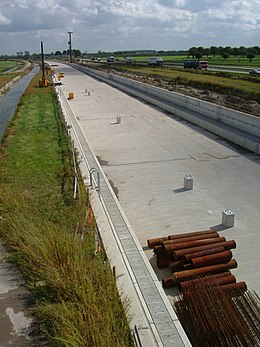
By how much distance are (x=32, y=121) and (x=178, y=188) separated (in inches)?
640

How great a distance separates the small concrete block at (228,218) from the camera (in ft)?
36.4

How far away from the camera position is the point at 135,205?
42.8 ft

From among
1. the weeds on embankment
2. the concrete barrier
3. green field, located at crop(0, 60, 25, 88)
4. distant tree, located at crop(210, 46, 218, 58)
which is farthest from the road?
distant tree, located at crop(210, 46, 218, 58)

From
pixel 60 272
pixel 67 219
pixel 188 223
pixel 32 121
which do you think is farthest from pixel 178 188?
pixel 32 121

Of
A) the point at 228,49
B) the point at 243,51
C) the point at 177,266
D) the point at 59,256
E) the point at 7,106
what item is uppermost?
the point at 228,49

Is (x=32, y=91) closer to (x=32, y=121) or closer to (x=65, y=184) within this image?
(x=32, y=121)

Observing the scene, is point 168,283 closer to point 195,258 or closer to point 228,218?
point 195,258

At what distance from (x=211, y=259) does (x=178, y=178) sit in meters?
7.23

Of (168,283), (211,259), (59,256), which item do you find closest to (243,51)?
(211,259)

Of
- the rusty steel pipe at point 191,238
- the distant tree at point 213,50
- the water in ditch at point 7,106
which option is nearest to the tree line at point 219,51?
the distant tree at point 213,50

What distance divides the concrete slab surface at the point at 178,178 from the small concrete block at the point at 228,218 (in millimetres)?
145

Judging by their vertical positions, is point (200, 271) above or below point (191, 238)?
below

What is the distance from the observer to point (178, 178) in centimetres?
1559

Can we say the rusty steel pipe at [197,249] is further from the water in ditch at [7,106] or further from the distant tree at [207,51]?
the distant tree at [207,51]
